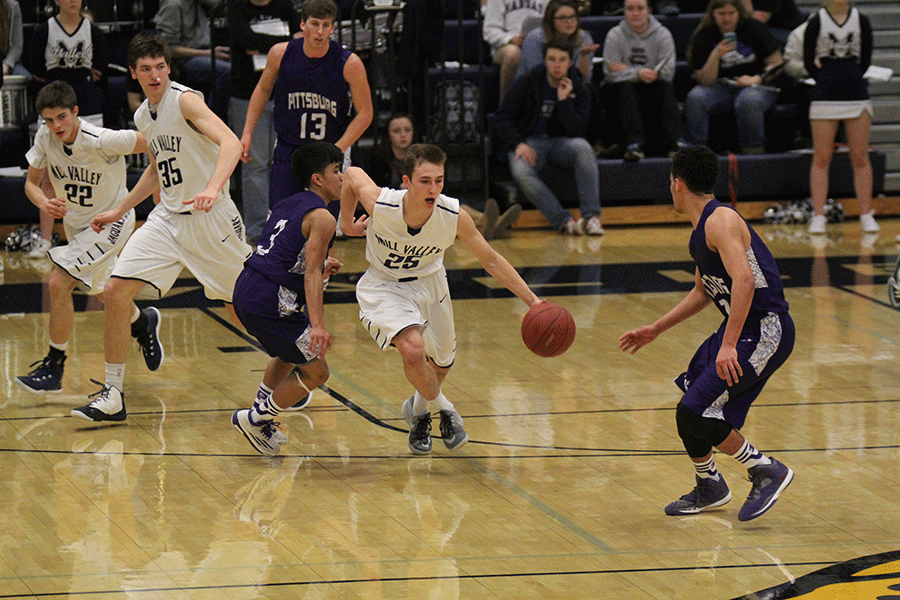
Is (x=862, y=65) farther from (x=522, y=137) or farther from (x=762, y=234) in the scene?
(x=522, y=137)

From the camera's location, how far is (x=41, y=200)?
627cm

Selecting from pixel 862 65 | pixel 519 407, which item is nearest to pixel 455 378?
pixel 519 407

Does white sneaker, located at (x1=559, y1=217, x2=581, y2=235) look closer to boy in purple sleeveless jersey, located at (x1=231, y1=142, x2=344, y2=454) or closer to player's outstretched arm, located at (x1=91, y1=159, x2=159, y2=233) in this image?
player's outstretched arm, located at (x1=91, y1=159, x2=159, y2=233)

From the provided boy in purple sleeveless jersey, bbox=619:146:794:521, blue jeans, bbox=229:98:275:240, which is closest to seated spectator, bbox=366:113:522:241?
blue jeans, bbox=229:98:275:240

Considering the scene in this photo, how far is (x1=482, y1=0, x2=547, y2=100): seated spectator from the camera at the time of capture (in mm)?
11398

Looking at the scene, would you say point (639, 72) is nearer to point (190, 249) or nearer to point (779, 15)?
point (779, 15)

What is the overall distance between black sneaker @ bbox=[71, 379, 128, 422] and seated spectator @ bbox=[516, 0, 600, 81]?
20.1 feet

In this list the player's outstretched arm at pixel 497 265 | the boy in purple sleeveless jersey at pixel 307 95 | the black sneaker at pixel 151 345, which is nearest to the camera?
the player's outstretched arm at pixel 497 265

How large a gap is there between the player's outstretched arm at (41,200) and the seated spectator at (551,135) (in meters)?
5.25

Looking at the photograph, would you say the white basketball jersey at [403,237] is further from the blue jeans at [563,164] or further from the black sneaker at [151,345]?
the blue jeans at [563,164]

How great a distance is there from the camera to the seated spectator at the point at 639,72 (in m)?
11.3

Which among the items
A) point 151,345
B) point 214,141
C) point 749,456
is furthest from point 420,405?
point 151,345

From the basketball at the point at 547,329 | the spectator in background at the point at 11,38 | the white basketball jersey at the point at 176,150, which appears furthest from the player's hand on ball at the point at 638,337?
the spectator in background at the point at 11,38

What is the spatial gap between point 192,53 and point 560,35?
3148 millimetres
